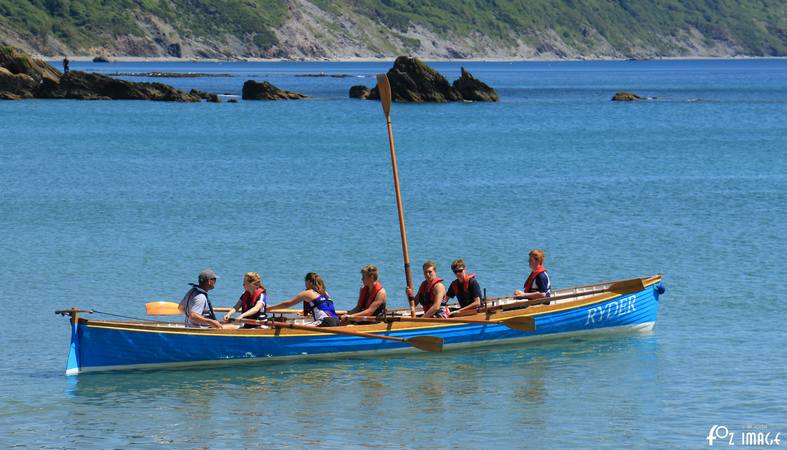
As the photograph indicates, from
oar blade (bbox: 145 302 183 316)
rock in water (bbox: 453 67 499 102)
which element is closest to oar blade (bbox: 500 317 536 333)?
oar blade (bbox: 145 302 183 316)

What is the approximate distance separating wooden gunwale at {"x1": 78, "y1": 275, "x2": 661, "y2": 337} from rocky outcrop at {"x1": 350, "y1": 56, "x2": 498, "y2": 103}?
93.8 m

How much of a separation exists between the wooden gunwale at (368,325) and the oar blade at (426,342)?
0.25 metres

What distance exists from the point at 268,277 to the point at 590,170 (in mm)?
34536

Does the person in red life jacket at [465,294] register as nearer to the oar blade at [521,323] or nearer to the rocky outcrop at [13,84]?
the oar blade at [521,323]

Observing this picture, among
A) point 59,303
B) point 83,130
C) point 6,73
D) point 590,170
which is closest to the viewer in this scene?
point 59,303

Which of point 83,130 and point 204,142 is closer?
point 204,142

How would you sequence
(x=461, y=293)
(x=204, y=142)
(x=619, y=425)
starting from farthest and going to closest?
(x=204, y=142)
(x=461, y=293)
(x=619, y=425)

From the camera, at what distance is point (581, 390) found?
23.2 m

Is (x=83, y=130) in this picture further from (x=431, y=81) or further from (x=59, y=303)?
(x=59, y=303)

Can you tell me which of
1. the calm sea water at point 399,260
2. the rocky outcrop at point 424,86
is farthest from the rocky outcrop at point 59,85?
the calm sea water at point 399,260

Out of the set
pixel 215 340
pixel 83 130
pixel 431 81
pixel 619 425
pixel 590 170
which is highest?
pixel 431 81

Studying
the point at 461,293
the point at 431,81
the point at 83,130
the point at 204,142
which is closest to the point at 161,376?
the point at 461,293

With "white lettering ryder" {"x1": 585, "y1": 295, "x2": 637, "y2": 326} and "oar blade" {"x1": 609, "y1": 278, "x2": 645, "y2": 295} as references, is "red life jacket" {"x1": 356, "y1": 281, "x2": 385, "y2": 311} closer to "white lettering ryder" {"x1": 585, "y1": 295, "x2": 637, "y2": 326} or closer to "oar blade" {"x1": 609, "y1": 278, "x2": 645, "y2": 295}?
"white lettering ryder" {"x1": 585, "y1": 295, "x2": 637, "y2": 326}

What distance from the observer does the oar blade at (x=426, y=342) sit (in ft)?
81.3
